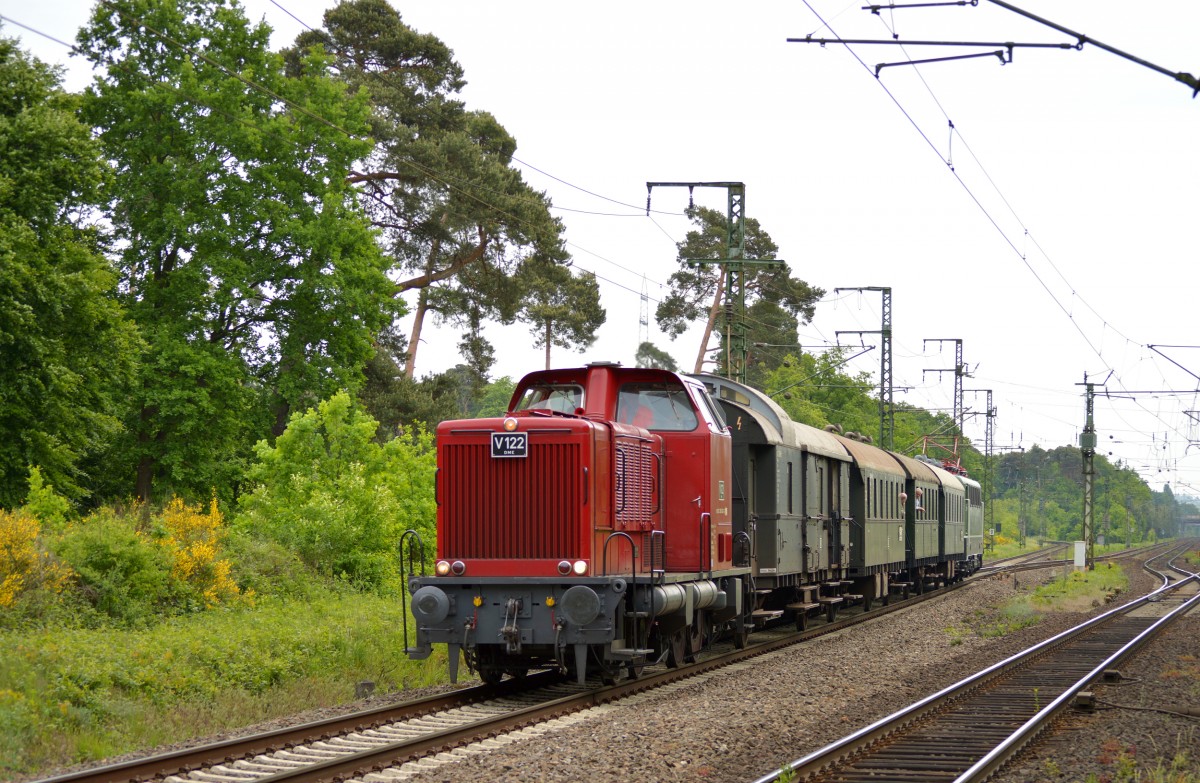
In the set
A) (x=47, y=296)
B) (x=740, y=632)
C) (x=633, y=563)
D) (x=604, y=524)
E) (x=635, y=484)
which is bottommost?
(x=740, y=632)

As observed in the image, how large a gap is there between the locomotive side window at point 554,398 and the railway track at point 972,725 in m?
4.64

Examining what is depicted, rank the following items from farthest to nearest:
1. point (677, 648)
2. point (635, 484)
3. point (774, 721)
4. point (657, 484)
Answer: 1. point (677, 648)
2. point (657, 484)
3. point (635, 484)
4. point (774, 721)

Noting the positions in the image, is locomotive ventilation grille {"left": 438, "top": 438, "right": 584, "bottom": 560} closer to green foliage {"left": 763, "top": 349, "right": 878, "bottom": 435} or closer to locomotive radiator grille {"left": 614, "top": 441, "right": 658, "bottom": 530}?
locomotive radiator grille {"left": 614, "top": 441, "right": 658, "bottom": 530}

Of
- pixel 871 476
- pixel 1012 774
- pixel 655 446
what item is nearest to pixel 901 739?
pixel 1012 774

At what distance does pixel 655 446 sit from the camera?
44.1 feet

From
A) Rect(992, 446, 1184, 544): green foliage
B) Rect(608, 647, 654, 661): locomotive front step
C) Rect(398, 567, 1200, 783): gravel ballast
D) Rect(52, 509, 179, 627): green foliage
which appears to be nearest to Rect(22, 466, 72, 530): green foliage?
Rect(52, 509, 179, 627): green foliage

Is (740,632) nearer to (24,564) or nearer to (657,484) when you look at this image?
(657,484)

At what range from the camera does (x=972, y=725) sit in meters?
11.2

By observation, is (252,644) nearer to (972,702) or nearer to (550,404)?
(550,404)

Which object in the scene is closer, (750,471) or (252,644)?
(252,644)

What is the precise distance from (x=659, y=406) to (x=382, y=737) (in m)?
5.23

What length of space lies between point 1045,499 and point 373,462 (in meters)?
136

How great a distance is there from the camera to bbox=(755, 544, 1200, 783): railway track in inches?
352

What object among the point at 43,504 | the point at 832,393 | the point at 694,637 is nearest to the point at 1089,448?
the point at 694,637
